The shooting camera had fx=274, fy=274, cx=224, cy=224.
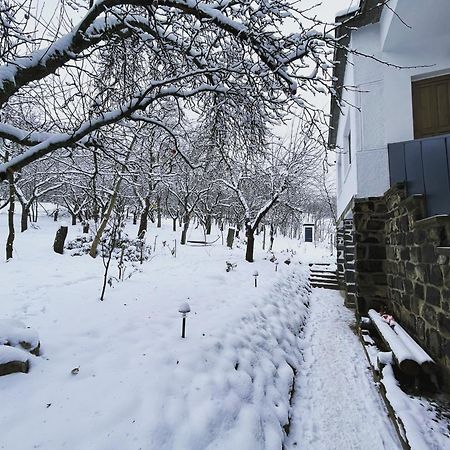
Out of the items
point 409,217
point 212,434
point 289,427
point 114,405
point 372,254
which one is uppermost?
point 409,217


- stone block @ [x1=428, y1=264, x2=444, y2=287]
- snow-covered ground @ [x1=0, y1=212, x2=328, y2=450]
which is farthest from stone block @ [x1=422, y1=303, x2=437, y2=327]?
snow-covered ground @ [x1=0, y1=212, x2=328, y2=450]

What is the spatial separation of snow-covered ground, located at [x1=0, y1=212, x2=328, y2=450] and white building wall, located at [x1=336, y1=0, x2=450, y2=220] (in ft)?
10.7

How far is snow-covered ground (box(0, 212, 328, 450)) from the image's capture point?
1931 mm

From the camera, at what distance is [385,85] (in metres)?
4.98

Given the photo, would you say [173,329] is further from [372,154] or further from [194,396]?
[372,154]

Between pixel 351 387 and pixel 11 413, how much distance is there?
3.45 meters

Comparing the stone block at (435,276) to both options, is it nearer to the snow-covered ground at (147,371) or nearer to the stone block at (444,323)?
the stone block at (444,323)

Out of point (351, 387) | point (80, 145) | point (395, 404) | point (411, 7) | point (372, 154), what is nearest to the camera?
point (395, 404)

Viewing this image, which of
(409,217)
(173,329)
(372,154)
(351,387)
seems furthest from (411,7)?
(173,329)

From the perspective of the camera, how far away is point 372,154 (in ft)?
16.6

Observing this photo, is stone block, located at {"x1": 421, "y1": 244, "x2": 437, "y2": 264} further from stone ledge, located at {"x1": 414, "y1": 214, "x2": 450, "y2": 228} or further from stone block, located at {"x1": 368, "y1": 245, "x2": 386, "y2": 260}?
stone block, located at {"x1": 368, "y1": 245, "x2": 386, "y2": 260}

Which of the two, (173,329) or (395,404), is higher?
(173,329)

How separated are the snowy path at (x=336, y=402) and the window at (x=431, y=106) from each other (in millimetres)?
3895

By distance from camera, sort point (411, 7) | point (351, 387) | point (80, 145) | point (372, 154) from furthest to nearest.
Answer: point (372, 154) → point (411, 7) → point (351, 387) → point (80, 145)
